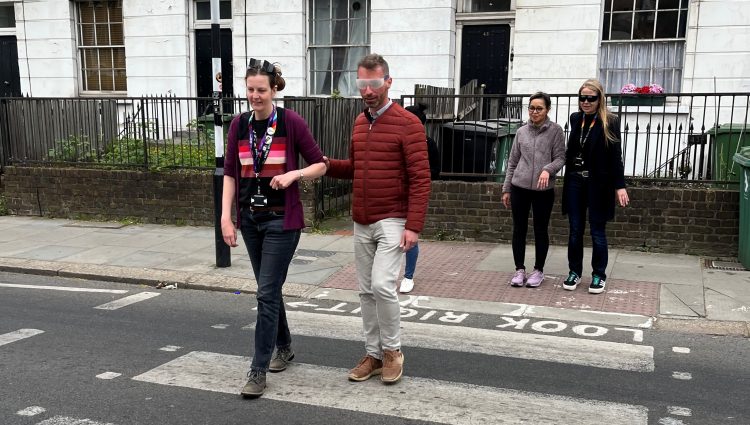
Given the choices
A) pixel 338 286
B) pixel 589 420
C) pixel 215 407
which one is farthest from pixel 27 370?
pixel 589 420

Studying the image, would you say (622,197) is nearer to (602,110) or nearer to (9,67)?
(602,110)

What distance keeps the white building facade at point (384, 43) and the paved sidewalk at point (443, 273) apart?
16.2 ft

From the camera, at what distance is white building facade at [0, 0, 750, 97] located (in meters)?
11.6

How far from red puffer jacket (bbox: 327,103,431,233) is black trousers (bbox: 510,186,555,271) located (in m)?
2.74

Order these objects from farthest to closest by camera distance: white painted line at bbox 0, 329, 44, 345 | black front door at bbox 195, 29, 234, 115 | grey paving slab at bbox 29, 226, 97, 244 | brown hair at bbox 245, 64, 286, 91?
black front door at bbox 195, 29, 234, 115
grey paving slab at bbox 29, 226, 97, 244
white painted line at bbox 0, 329, 44, 345
brown hair at bbox 245, 64, 286, 91

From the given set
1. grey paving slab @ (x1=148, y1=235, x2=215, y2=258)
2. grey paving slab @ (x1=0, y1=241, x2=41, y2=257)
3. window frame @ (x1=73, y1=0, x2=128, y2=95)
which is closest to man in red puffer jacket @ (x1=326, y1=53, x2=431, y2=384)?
grey paving slab @ (x1=148, y1=235, x2=215, y2=258)

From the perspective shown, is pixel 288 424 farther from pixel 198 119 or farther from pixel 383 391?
pixel 198 119

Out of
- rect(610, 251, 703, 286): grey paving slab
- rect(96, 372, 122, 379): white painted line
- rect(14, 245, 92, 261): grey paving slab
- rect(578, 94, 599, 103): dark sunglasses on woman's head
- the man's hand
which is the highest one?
rect(578, 94, 599, 103): dark sunglasses on woman's head

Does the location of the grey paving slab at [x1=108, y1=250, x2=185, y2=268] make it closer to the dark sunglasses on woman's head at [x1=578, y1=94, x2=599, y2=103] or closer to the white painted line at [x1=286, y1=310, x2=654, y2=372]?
the white painted line at [x1=286, y1=310, x2=654, y2=372]

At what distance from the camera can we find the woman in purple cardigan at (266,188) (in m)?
4.14

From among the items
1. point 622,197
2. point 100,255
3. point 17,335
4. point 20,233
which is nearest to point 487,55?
point 622,197

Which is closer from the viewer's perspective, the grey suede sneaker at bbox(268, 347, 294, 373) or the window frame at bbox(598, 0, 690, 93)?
the grey suede sneaker at bbox(268, 347, 294, 373)

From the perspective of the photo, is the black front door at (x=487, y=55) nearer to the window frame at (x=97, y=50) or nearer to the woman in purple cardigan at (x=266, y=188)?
the window frame at (x=97, y=50)

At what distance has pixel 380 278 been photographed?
167 inches
